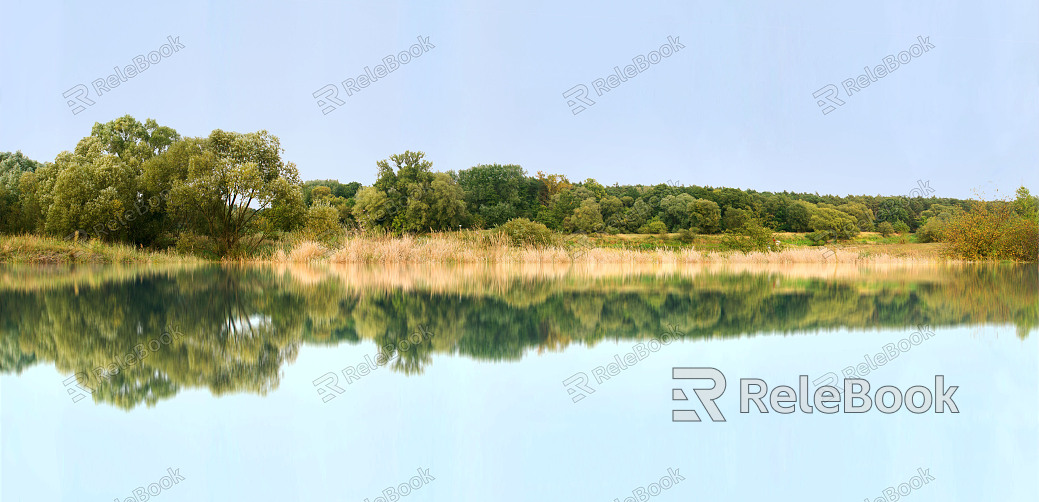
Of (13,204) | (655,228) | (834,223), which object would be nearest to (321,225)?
(13,204)

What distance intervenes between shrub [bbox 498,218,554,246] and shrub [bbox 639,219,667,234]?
22486 mm

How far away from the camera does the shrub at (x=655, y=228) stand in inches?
1618

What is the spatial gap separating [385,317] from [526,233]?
46.7ft

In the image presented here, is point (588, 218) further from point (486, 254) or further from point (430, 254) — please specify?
point (430, 254)

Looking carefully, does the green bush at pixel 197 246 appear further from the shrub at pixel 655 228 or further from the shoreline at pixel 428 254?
the shrub at pixel 655 228

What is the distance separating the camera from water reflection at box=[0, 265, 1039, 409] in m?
3.75

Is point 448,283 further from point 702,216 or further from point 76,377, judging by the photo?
point 702,216

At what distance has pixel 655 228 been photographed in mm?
41438

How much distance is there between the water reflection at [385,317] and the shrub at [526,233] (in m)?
9.79

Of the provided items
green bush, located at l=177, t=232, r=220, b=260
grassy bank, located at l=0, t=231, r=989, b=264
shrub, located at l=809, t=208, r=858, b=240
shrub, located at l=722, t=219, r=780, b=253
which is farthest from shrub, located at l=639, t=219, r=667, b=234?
green bush, located at l=177, t=232, r=220, b=260

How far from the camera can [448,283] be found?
953cm

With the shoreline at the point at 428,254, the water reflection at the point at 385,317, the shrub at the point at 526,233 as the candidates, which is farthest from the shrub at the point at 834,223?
the water reflection at the point at 385,317

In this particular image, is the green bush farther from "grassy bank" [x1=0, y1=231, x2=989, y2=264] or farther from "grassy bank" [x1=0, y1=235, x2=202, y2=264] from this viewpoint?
"grassy bank" [x1=0, y1=235, x2=202, y2=264]

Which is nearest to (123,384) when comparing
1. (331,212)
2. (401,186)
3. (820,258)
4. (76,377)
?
(76,377)
